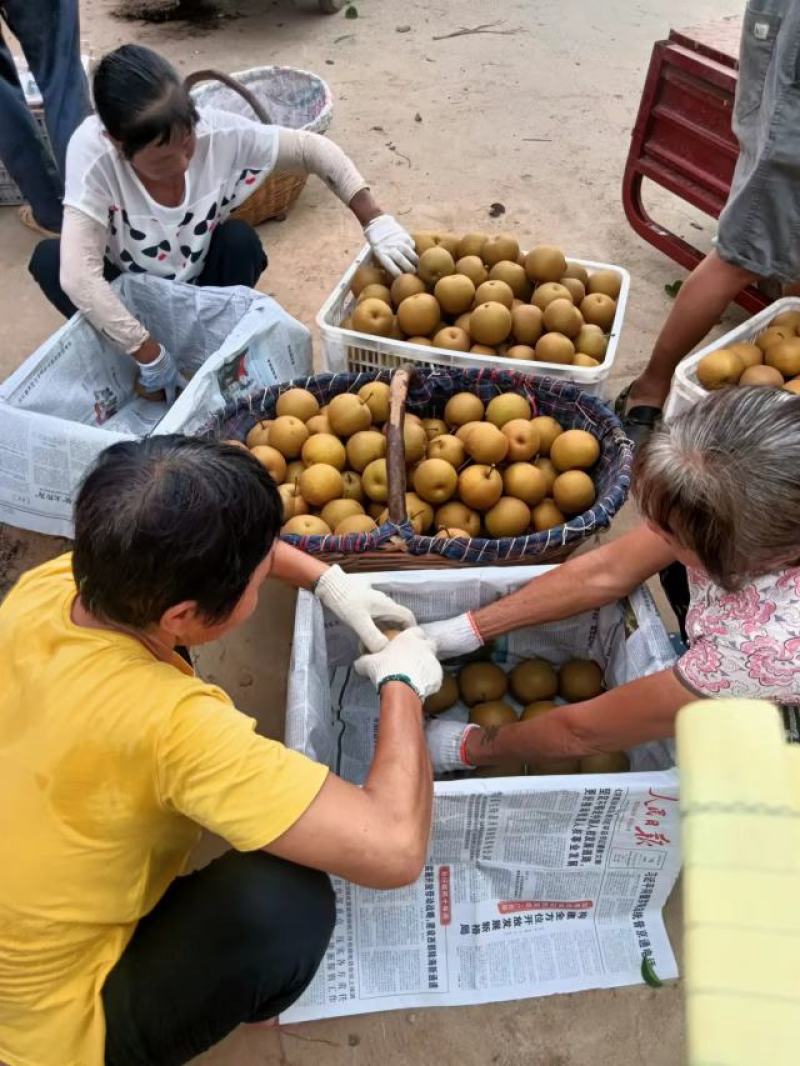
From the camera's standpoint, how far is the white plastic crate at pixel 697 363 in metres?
2.53

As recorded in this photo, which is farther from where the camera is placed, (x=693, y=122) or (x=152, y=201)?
(x=693, y=122)

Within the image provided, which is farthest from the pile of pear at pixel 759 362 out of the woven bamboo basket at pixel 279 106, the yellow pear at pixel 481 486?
the woven bamboo basket at pixel 279 106

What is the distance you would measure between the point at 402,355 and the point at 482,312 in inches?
11.3

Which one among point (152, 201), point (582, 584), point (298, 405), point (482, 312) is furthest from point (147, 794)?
point (152, 201)

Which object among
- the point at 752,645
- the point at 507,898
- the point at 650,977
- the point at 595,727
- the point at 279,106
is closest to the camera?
the point at 752,645

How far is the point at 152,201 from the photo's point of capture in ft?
8.63

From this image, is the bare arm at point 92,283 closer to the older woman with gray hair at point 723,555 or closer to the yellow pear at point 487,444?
the yellow pear at point 487,444

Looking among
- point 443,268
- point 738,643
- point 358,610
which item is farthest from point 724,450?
point 443,268

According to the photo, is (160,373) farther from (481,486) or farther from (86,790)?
(86,790)

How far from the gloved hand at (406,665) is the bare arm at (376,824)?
21 centimetres

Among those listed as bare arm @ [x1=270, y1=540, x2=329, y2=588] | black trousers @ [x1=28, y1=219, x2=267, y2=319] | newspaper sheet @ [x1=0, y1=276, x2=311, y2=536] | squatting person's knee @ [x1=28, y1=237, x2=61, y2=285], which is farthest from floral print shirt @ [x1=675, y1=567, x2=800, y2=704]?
squatting person's knee @ [x1=28, y1=237, x2=61, y2=285]

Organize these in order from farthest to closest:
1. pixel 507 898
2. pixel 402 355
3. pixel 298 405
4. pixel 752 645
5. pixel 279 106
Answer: pixel 279 106 → pixel 402 355 → pixel 298 405 → pixel 507 898 → pixel 752 645

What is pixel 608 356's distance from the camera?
2.59 m

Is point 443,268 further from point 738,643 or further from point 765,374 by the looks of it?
point 738,643
